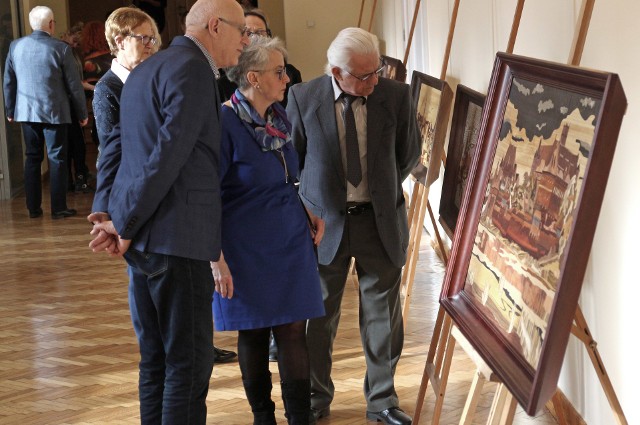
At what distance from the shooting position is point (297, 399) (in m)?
3.89

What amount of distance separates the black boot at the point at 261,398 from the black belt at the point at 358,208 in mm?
732

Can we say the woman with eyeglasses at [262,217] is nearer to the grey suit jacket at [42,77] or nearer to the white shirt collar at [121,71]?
the white shirt collar at [121,71]

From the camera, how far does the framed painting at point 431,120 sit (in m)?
5.34

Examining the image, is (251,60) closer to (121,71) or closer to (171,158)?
(171,158)

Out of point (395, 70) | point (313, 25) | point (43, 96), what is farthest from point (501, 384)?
point (313, 25)

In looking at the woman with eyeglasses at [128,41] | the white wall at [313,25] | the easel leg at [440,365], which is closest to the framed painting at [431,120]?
the woman with eyeglasses at [128,41]

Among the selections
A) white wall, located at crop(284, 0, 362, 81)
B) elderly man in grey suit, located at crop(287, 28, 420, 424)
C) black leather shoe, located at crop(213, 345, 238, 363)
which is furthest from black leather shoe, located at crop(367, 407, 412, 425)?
white wall, located at crop(284, 0, 362, 81)

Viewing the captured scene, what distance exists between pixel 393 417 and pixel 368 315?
425mm

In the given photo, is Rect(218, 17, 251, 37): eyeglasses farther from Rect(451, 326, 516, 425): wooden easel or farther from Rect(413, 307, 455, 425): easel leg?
Rect(451, 326, 516, 425): wooden easel

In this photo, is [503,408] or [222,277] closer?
[503,408]

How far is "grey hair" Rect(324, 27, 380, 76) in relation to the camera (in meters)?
4.11

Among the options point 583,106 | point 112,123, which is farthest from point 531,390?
point 112,123

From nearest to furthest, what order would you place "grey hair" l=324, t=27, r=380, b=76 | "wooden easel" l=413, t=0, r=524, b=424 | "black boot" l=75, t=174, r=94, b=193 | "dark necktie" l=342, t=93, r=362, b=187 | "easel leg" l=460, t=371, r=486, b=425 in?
1. "easel leg" l=460, t=371, r=486, b=425
2. "wooden easel" l=413, t=0, r=524, b=424
3. "grey hair" l=324, t=27, r=380, b=76
4. "dark necktie" l=342, t=93, r=362, b=187
5. "black boot" l=75, t=174, r=94, b=193

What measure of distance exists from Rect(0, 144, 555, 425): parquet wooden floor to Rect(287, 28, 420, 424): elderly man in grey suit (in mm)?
470
